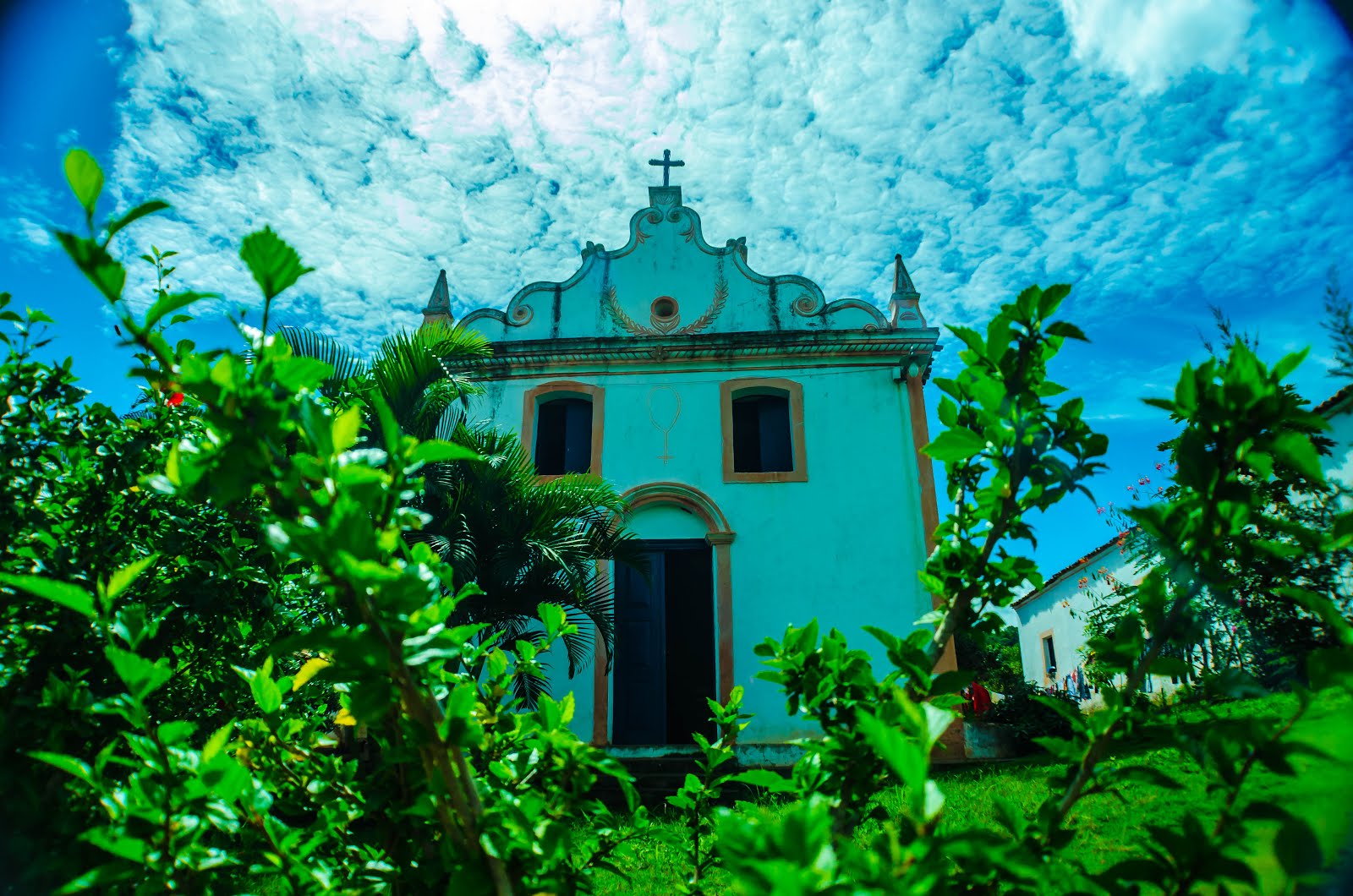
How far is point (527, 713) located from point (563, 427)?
32.0 ft

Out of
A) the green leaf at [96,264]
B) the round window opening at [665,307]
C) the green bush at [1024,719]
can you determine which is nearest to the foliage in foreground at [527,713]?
the green leaf at [96,264]

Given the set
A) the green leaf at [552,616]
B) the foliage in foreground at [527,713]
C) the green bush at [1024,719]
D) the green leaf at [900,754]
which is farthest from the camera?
the green bush at [1024,719]

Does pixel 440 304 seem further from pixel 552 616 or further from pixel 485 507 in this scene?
pixel 552 616

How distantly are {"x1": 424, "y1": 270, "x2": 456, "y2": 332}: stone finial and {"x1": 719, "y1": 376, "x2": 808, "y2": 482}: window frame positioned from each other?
14.5 ft

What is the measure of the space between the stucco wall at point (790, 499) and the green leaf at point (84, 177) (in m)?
9.07

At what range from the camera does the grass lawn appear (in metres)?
1.01

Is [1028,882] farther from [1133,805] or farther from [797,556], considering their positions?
[797,556]

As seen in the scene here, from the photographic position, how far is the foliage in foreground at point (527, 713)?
90 centimetres

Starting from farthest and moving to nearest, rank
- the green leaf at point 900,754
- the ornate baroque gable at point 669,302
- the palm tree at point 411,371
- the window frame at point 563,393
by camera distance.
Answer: the ornate baroque gable at point 669,302
the window frame at point 563,393
the palm tree at point 411,371
the green leaf at point 900,754

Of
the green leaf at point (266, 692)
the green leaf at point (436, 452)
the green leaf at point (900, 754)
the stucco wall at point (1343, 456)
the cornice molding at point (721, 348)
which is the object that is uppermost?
the cornice molding at point (721, 348)

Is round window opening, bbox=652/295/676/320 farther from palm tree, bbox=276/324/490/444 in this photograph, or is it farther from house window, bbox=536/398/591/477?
palm tree, bbox=276/324/490/444

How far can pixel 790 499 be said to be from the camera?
34.1ft

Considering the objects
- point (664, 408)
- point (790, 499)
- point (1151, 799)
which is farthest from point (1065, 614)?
point (1151, 799)

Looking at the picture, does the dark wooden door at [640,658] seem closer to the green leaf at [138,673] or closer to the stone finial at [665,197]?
the stone finial at [665,197]
